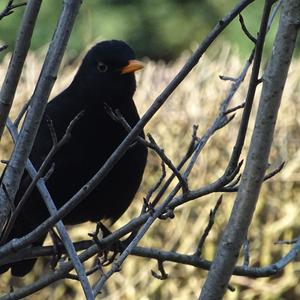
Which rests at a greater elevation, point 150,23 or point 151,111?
point 150,23

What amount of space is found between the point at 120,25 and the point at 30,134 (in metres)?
10.3

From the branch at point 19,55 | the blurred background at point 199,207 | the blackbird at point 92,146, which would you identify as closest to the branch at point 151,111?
the branch at point 19,55

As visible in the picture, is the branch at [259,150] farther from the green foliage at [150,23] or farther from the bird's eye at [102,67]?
the green foliage at [150,23]

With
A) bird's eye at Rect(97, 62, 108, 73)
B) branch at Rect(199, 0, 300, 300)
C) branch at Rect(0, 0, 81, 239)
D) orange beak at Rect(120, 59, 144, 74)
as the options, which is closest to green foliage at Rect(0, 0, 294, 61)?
bird's eye at Rect(97, 62, 108, 73)

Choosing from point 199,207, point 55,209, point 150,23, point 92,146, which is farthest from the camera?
point 150,23

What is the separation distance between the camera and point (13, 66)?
221 cm

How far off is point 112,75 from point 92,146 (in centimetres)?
38

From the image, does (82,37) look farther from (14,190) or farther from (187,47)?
(14,190)

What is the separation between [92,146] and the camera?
3777 mm

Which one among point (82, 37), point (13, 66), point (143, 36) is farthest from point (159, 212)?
point (143, 36)

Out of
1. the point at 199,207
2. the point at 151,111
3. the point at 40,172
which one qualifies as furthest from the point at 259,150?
Result: the point at 199,207

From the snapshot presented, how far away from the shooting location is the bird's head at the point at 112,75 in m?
3.95

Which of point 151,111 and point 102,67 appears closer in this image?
point 151,111

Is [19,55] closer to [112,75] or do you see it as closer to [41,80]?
[41,80]
